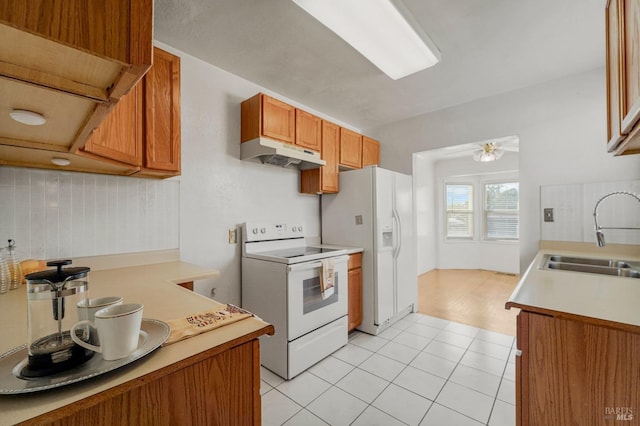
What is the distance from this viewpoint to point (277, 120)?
2.37 metres

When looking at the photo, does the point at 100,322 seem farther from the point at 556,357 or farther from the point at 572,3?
the point at 572,3

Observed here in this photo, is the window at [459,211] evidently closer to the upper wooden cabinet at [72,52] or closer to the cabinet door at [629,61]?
the cabinet door at [629,61]

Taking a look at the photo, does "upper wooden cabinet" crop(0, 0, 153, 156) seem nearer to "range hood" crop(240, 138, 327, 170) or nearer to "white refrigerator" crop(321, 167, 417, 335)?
"range hood" crop(240, 138, 327, 170)

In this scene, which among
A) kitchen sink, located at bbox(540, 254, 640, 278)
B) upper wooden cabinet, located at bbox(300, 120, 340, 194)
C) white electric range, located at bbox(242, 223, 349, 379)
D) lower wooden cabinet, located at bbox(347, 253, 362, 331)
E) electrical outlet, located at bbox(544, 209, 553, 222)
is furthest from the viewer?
upper wooden cabinet, located at bbox(300, 120, 340, 194)

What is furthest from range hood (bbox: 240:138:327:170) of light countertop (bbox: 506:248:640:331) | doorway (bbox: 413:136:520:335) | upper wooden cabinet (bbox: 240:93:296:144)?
doorway (bbox: 413:136:520:335)

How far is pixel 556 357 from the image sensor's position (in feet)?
3.33

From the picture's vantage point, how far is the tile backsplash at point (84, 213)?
1436mm

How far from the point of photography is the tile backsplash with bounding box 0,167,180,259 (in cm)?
144

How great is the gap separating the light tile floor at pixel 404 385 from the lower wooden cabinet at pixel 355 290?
0.19 meters

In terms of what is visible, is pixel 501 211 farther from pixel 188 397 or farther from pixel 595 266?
pixel 188 397

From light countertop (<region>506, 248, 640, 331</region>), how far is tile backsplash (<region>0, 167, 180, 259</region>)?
2178mm

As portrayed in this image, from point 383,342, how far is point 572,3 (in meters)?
2.86

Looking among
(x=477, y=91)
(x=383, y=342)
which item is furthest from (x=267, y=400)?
(x=477, y=91)

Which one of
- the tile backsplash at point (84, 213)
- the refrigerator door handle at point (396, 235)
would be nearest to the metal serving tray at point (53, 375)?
the tile backsplash at point (84, 213)
